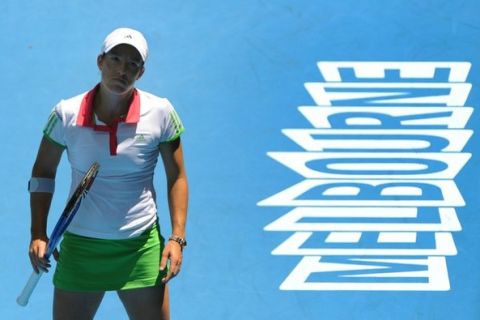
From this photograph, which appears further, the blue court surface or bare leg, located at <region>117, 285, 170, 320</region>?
the blue court surface

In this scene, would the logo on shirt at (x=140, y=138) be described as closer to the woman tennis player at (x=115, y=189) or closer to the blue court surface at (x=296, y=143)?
the woman tennis player at (x=115, y=189)

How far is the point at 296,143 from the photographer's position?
556 cm

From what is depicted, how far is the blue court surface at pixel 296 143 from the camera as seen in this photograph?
5.36 m

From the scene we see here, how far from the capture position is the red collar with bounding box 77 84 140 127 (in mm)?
3797

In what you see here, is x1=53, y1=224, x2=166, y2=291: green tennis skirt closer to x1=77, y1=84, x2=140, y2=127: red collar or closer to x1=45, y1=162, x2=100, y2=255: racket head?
x1=45, y1=162, x2=100, y2=255: racket head

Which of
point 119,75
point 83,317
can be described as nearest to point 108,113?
point 119,75

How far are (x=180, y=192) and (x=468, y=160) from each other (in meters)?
2.12

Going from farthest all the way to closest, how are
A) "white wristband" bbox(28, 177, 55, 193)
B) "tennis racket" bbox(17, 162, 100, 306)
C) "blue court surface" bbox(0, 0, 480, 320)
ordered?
"blue court surface" bbox(0, 0, 480, 320), "white wristband" bbox(28, 177, 55, 193), "tennis racket" bbox(17, 162, 100, 306)

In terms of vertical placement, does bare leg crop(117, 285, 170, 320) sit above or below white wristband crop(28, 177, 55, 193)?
below

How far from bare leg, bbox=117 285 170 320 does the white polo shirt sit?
0.74ft

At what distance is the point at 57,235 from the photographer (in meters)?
3.82

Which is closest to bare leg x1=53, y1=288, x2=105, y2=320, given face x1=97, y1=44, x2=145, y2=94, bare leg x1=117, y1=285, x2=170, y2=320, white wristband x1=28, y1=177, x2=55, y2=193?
bare leg x1=117, y1=285, x2=170, y2=320

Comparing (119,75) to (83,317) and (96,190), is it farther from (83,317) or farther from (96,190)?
(83,317)

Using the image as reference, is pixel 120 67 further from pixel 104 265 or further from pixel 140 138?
pixel 104 265
